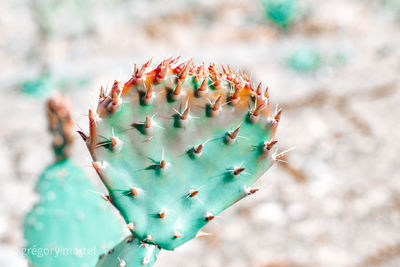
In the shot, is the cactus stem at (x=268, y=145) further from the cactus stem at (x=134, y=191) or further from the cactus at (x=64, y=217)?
the cactus at (x=64, y=217)

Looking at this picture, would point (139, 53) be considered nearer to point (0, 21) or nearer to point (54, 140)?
point (0, 21)

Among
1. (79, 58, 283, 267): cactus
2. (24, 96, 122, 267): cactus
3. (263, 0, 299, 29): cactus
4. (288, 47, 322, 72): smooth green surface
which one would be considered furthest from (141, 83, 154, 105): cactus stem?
(263, 0, 299, 29): cactus

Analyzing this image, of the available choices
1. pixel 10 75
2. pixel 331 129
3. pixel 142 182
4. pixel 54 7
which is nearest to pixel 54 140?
pixel 142 182

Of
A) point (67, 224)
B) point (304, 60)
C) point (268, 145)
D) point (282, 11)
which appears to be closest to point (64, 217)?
point (67, 224)

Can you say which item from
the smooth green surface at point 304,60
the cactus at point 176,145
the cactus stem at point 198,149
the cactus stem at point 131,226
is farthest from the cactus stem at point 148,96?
the smooth green surface at point 304,60

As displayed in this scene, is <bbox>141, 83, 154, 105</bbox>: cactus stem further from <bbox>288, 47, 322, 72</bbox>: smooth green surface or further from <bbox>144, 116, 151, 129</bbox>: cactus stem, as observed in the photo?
<bbox>288, 47, 322, 72</bbox>: smooth green surface
